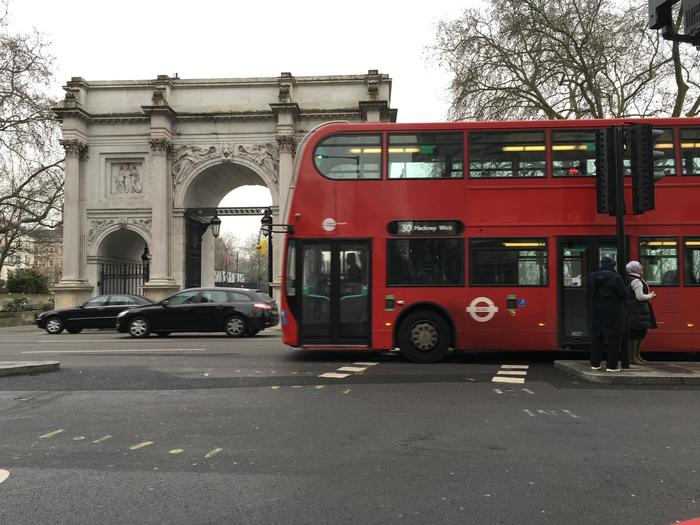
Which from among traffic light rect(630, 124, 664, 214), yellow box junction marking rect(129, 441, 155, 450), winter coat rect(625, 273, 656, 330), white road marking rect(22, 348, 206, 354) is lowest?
white road marking rect(22, 348, 206, 354)

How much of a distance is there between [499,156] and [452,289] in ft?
8.51

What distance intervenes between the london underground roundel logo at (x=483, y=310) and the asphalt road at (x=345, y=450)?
162 centimetres

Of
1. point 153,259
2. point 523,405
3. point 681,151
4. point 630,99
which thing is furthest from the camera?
point 153,259

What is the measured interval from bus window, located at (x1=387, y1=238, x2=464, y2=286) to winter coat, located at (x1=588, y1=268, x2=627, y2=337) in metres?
2.52

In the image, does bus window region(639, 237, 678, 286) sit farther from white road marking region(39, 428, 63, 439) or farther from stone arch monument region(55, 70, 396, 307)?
stone arch monument region(55, 70, 396, 307)

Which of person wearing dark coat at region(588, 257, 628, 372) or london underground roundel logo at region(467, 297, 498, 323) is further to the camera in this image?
london underground roundel logo at region(467, 297, 498, 323)

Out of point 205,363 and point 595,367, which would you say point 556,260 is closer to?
point 595,367

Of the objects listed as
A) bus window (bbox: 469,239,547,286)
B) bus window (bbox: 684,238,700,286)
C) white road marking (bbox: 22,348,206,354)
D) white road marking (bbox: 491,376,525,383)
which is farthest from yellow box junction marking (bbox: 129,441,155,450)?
bus window (bbox: 684,238,700,286)

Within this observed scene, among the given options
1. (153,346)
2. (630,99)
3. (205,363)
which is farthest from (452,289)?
(630,99)

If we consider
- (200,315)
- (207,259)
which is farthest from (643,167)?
(207,259)

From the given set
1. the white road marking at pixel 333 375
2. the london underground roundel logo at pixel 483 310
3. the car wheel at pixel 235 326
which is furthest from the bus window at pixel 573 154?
the car wheel at pixel 235 326

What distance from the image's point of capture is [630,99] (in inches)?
997

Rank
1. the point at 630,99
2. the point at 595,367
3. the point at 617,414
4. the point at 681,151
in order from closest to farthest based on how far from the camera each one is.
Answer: the point at 617,414 → the point at 595,367 → the point at 681,151 → the point at 630,99

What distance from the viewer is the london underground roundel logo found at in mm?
10234
